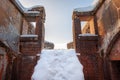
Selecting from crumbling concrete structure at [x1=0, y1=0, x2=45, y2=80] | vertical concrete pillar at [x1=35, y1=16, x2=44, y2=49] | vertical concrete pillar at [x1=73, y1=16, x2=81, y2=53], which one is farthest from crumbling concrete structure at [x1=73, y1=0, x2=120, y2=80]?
crumbling concrete structure at [x1=0, y1=0, x2=45, y2=80]

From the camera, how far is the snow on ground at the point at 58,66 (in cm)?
489

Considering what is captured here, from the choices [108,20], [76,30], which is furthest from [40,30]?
[108,20]

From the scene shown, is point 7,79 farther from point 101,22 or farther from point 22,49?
point 101,22

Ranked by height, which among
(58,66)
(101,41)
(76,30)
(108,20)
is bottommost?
(58,66)

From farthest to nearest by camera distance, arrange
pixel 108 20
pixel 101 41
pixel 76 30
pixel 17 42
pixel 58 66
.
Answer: pixel 76 30, pixel 17 42, pixel 101 41, pixel 58 66, pixel 108 20

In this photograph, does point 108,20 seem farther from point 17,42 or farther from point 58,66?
point 17,42

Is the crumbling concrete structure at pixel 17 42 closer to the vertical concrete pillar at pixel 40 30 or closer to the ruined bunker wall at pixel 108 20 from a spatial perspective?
the vertical concrete pillar at pixel 40 30

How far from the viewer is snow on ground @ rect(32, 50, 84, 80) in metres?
Result: 4.89

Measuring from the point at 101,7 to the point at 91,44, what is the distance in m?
1.54

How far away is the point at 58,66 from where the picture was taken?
538cm

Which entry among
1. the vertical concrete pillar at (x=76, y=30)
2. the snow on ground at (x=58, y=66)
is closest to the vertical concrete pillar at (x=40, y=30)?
the snow on ground at (x=58, y=66)

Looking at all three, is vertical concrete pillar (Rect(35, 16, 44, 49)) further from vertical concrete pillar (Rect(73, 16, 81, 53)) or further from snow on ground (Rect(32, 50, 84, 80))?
vertical concrete pillar (Rect(73, 16, 81, 53))

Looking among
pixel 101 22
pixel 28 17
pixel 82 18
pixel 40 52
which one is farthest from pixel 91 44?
pixel 28 17

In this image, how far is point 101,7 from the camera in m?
→ 5.58
